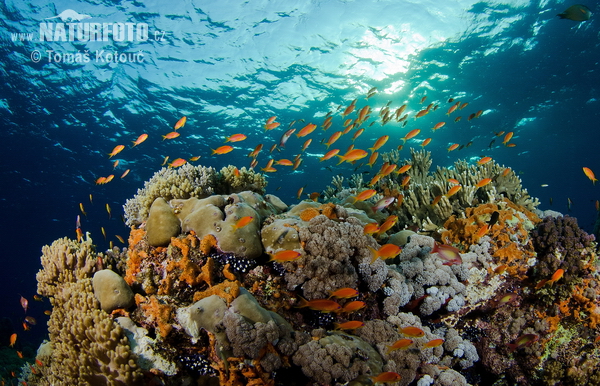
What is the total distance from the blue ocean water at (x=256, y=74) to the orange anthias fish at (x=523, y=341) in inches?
354

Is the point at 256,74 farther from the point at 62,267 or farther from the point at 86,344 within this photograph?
the point at 86,344

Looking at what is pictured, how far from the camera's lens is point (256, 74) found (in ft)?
61.3

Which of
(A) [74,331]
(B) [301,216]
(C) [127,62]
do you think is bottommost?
(A) [74,331]

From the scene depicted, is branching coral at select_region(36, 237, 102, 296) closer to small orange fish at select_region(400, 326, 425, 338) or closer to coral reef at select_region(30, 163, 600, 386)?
coral reef at select_region(30, 163, 600, 386)

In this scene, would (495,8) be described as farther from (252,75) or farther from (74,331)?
(74,331)

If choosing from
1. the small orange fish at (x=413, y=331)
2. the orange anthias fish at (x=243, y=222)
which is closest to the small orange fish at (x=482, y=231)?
the small orange fish at (x=413, y=331)

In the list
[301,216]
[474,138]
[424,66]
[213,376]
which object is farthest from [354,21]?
[474,138]

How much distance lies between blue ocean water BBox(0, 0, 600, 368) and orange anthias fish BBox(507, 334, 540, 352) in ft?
29.5

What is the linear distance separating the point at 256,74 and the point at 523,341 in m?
19.3

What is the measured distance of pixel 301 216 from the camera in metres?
5.46

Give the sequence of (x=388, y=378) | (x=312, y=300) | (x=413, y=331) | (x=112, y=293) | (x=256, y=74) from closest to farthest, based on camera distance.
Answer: (x=388, y=378) < (x=413, y=331) < (x=112, y=293) < (x=312, y=300) < (x=256, y=74)

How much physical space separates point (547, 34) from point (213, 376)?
25.6 m

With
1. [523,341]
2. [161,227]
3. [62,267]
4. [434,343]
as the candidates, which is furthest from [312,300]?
[62,267]

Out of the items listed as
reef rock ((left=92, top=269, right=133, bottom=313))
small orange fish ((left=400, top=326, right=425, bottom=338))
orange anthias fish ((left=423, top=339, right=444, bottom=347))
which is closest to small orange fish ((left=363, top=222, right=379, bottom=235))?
small orange fish ((left=400, top=326, right=425, bottom=338))
